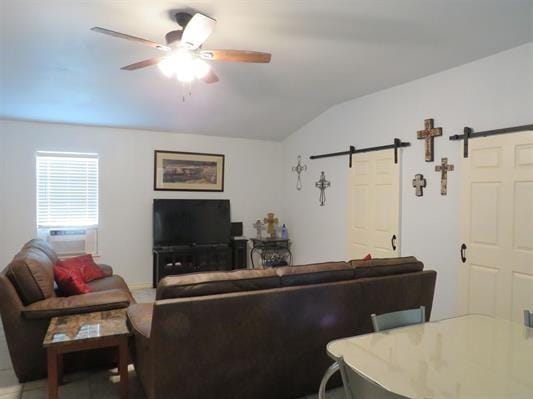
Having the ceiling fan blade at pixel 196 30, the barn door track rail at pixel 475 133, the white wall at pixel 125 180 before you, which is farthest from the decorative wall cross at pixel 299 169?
the ceiling fan blade at pixel 196 30

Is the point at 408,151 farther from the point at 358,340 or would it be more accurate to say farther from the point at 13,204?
the point at 13,204

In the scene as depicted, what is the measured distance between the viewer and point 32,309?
255 cm

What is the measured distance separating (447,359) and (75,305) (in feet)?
7.99

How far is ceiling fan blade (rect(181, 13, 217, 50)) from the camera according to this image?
219 cm

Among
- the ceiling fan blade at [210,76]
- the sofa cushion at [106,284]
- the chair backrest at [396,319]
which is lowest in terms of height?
the sofa cushion at [106,284]

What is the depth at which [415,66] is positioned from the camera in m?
3.60

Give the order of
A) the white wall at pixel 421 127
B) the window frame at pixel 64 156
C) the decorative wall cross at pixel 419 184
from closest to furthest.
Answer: the white wall at pixel 421 127
the decorative wall cross at pixel 419 184
the window frame at pixel 64 156

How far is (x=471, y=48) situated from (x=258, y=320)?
2.88 metres

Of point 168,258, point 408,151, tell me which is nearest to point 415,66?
point 408,151

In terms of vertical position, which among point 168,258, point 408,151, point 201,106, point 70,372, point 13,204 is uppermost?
point 201,106

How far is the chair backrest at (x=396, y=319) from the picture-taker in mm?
1898

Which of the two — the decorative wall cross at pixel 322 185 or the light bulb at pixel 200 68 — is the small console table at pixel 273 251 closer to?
the decorative wall cross at pixel 322 185

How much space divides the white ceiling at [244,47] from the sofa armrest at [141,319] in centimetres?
209

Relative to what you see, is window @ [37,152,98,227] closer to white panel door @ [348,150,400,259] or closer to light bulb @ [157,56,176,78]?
light bulb @ [157,56,176,78]
